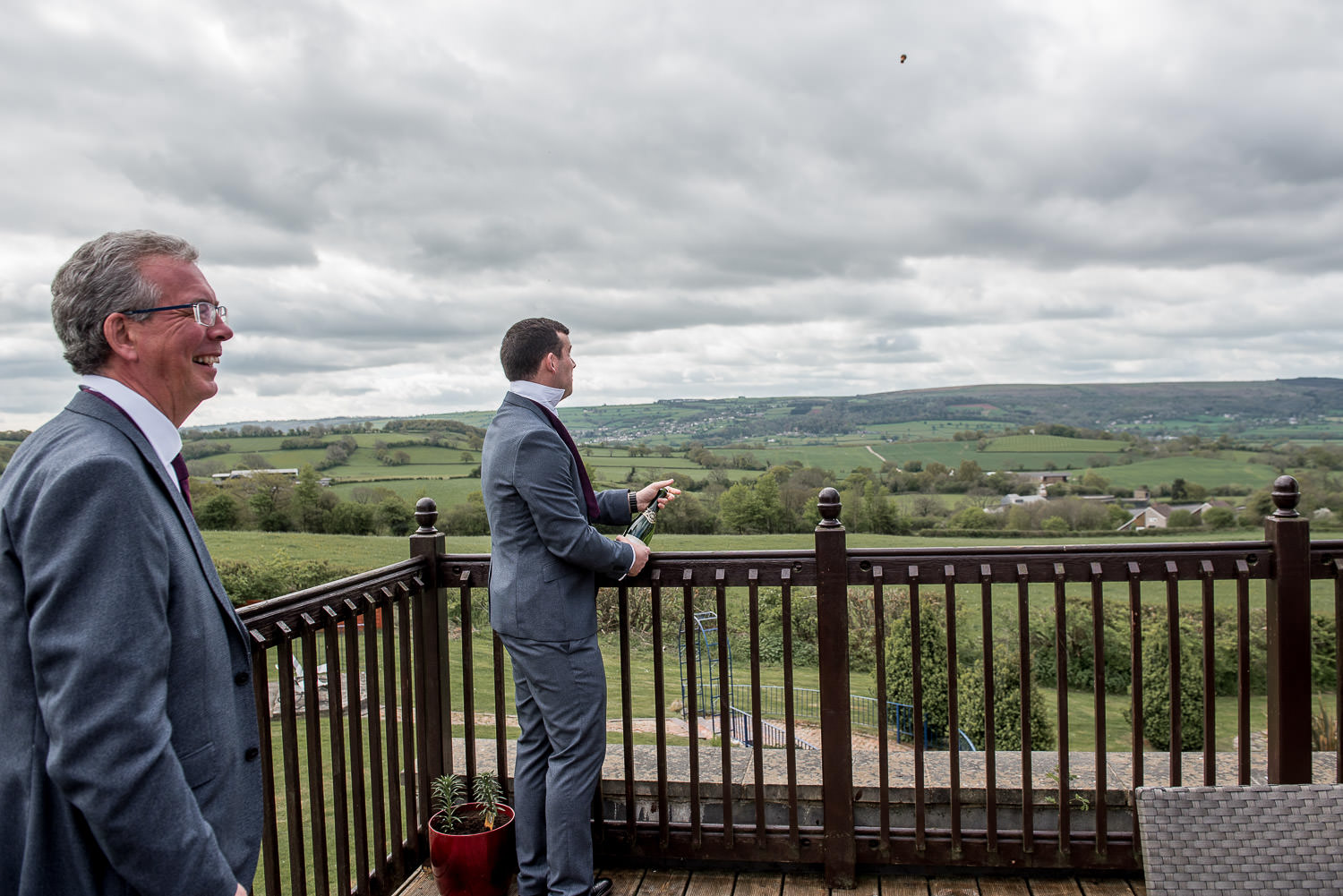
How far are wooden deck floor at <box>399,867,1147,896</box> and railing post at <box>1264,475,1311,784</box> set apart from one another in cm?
66

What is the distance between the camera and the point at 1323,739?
6.71 meters

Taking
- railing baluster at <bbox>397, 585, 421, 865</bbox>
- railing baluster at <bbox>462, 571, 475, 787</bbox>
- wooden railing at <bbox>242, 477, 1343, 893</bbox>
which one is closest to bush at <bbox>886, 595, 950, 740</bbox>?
wooden railing at <bbox>242, 477, 1343, 893</bbox>

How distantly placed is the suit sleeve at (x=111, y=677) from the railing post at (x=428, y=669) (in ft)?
6.08

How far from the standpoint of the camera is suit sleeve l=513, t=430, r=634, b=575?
2.34 meters

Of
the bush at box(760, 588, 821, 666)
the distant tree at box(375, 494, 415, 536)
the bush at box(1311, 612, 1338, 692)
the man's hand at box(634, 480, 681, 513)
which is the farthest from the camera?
the distant tree at box(375, 494, 415, 536)

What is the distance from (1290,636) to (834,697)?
1499mm

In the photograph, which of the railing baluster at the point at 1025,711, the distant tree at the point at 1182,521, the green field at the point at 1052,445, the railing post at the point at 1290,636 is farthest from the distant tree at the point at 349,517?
the green field at the point at 1052,445

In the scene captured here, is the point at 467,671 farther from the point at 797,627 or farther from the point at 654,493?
the point at 797,627

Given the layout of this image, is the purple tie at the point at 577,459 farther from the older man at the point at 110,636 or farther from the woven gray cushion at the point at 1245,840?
the woven gray cushion at the point at 1245,840

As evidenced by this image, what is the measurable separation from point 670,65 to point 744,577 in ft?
30.2

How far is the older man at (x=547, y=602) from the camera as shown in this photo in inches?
93.4

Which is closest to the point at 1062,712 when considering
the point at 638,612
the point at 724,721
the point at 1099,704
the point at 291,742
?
the point at 1099,704

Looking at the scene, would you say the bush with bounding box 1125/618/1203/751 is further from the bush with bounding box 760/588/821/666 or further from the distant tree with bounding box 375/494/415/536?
the distant tree with bounding box 375/494/415/536

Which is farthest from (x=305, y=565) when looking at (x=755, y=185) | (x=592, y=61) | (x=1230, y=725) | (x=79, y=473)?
(x=1230, y=725)
